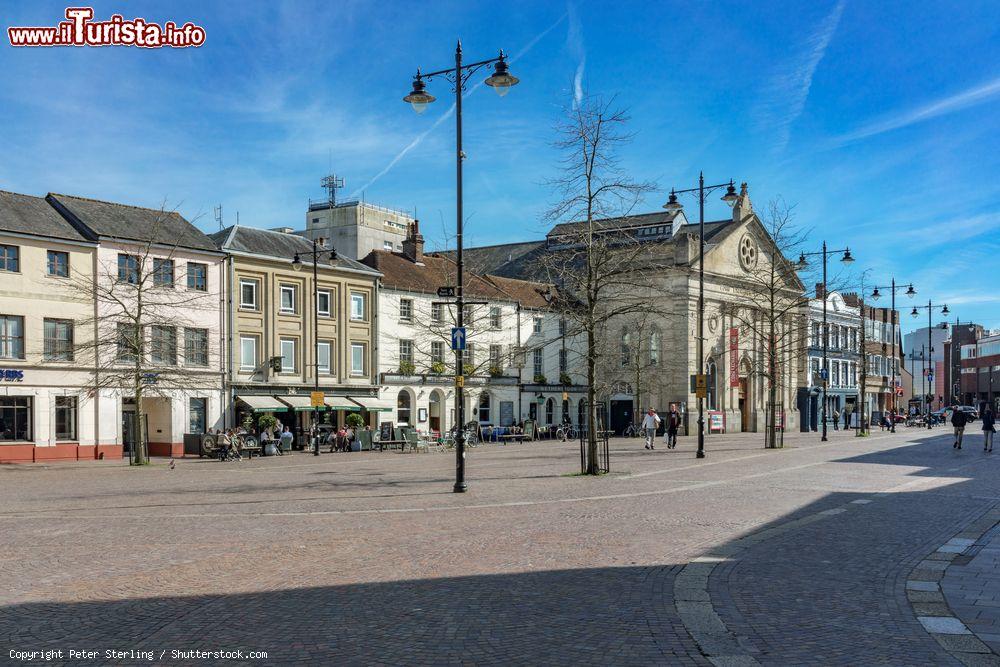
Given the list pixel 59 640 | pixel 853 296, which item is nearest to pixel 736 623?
pixel 59 640

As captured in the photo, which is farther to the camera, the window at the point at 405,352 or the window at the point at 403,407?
the window at the point at 403,407

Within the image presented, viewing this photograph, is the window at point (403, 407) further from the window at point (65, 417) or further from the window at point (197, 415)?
the window at point (65, 417)

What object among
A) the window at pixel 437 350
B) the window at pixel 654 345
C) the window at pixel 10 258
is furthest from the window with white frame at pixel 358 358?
the window at pixel 654 345

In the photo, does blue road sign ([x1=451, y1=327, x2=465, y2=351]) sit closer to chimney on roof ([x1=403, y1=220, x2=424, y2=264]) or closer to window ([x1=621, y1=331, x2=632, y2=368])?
chimney on roof ([x1=403, y1=220, x2=424, y2=264])

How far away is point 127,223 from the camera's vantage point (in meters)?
39.7

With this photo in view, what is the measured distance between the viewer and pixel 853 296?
9812 cm

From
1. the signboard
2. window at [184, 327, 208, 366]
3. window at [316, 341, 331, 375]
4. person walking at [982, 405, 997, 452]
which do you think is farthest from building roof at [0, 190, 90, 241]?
the signboard

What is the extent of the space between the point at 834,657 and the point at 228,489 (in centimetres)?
1715

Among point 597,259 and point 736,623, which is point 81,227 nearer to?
point 597,259

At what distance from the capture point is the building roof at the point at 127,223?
37.8m

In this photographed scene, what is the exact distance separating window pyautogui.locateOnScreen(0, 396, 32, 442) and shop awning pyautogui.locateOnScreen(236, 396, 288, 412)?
936 centimetres

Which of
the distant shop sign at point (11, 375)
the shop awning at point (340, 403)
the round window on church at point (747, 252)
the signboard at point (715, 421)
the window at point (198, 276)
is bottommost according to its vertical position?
the signboard at point (715, 421)

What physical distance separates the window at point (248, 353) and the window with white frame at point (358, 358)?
19.0ft

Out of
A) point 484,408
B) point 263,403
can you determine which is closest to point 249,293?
point 263,403
